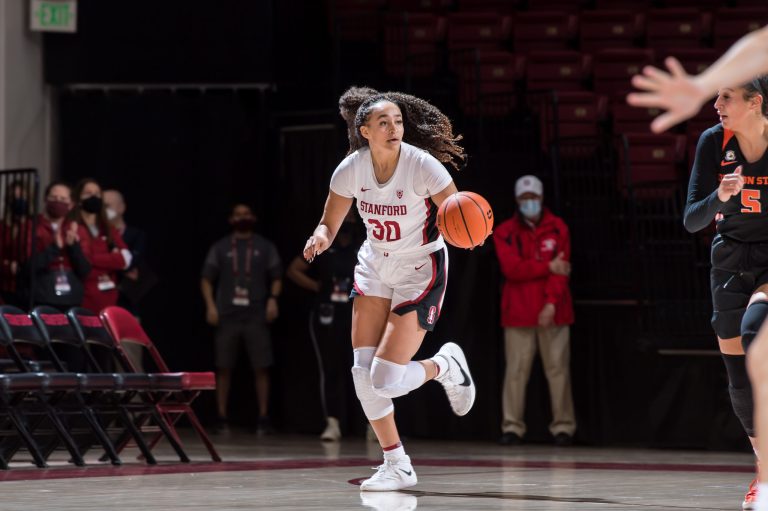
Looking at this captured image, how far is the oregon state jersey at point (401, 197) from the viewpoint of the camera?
602cm

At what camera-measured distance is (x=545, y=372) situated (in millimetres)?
10398

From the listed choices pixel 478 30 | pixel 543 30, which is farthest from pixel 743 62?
pixel 543 30

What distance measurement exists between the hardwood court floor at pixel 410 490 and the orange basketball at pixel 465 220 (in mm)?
1172

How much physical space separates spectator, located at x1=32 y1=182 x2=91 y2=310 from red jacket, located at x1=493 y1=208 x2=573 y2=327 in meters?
3.38

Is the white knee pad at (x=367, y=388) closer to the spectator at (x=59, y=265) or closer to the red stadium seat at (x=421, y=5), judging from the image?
the spectator at (x=59, y=265)

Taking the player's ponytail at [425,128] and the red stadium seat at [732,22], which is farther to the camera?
the red stadium seat at [732,22]

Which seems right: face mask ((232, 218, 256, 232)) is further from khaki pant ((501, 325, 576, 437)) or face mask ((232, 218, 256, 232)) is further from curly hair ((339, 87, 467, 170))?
curly hair ((339, 87, 467, 170))

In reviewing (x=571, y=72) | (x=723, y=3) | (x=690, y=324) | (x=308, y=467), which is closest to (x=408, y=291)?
(x=308, y=467)

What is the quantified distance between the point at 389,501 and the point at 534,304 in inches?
203

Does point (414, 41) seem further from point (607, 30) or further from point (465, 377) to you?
point (465, 377)

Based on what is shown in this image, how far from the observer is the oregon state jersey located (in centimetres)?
602

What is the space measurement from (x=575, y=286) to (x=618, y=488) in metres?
4.59

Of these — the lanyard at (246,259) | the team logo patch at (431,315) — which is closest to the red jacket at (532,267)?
the lanyard at (246,259)

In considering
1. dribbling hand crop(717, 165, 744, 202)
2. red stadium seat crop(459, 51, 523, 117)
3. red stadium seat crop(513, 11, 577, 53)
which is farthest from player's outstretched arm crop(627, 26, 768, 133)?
red stadium seat crop(513, 11, 577, 53)
